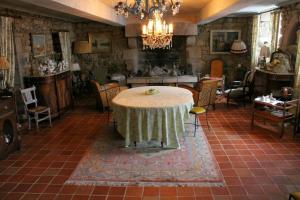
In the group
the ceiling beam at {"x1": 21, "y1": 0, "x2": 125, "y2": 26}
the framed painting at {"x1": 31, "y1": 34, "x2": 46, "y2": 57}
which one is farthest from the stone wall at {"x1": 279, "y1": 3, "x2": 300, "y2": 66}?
the framed painting at {"x1": 31, "y1": 34, "x2": 46, "y2": 57}

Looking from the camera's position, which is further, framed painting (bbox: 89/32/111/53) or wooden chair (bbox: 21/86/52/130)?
framed painting (bbox: 89/32/111/53)

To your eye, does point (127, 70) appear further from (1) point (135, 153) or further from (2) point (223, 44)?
(1) point (135, 153)

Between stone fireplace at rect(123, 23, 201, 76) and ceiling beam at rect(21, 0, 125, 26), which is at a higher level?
ceiling beam at rect(21, 0, 125, 26)

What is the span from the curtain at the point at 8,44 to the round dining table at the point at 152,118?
7.99 ft

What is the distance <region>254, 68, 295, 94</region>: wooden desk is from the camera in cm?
520

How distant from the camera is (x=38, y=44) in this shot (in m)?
6.06

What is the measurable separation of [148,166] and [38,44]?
14.2 feet

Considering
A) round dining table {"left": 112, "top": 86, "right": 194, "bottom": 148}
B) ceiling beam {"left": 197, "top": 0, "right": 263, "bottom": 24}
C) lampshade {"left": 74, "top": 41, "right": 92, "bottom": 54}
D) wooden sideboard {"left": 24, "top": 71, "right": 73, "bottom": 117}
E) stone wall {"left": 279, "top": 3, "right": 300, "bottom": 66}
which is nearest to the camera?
ceiling beam {"left": 197, "top": 0, "right": 263, "bottom": 24}

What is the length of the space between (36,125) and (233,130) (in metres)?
4.08

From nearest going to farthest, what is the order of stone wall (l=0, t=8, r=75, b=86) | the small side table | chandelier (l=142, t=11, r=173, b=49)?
1. chandelier (l=142, t=11, r=173, b=49)
2. the small side table
3. stone wall (l=0, t=8, r=75, b=86)

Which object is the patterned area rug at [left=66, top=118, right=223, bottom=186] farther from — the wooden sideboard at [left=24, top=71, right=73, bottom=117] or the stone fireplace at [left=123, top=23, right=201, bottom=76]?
the stone fireplace at [left=123, top=23, right=201, bottom=76]

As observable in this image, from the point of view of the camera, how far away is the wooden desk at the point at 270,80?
5195 millimetres

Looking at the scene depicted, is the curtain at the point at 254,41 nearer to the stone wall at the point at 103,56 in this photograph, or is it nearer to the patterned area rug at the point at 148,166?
the stone wall at the point at 103,56

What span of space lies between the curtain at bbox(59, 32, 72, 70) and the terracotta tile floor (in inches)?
108
